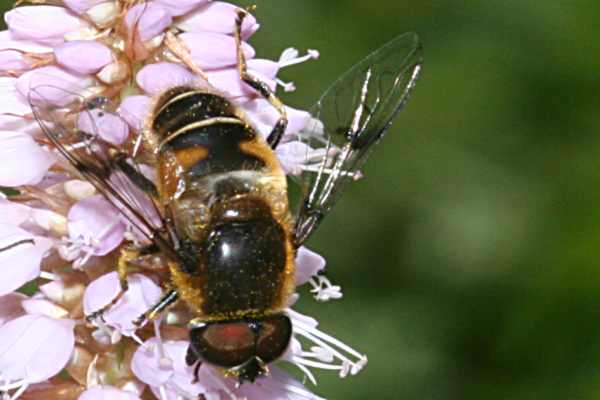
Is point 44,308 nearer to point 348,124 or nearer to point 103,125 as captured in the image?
point 103,125

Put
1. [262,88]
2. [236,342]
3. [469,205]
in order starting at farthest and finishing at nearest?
[469,205] < [262,88] < [236,342]

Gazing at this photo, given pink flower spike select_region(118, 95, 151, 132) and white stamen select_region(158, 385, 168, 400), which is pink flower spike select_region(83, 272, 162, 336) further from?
pink flower spike select_region(118, 95, 151, 132)

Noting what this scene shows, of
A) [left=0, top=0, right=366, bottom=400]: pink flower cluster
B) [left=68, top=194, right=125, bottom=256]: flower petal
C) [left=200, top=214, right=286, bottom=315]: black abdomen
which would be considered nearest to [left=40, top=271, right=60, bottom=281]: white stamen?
[left=0, top=0, right=366, bottom=400]: pink flower cluster

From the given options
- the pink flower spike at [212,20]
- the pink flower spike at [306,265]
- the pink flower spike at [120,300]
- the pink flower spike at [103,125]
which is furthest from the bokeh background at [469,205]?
the pink flower spike at [103,125]

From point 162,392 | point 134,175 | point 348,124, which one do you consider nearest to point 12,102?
point 134,175

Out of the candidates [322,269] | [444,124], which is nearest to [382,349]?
[444,124]

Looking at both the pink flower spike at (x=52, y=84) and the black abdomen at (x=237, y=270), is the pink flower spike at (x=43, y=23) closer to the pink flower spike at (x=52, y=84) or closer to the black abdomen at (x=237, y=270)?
the pink flower spike at (x=52, y=84)

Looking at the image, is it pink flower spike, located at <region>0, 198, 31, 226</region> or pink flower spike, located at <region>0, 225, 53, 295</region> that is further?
pink flower spike, located at <region>0, 198, 31, 226</region>
